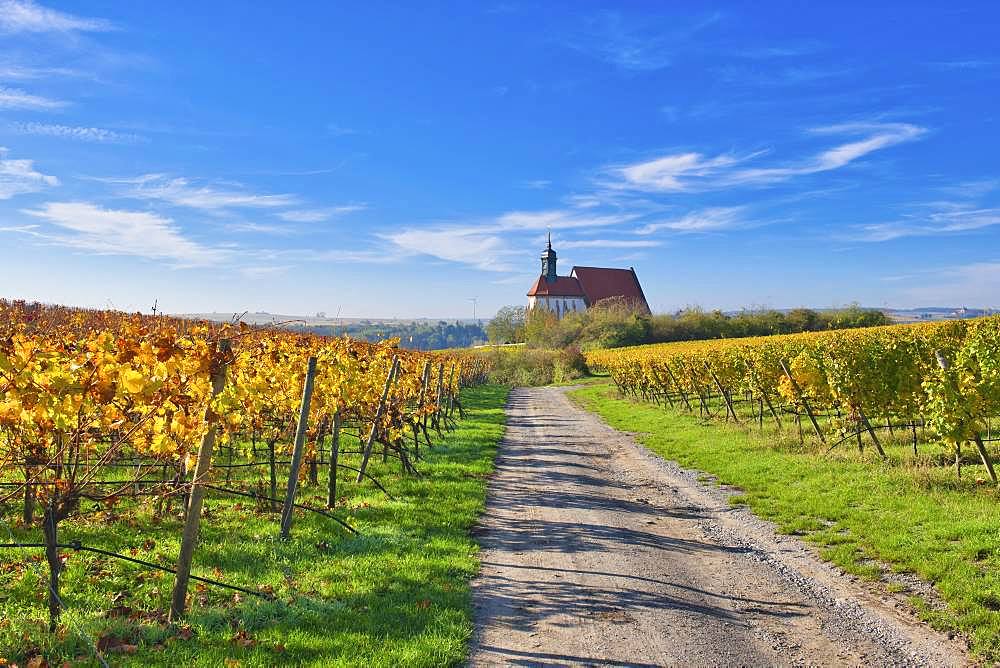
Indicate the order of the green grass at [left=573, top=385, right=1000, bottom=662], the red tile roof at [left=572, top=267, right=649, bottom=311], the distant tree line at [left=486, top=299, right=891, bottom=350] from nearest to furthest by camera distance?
the green grass at [left=573, top=385, right=1000, bottom=662] < the distant tree line at [left=486, top=299, right=891, bottom=350] < the red tile roof at [left=572, top=267, right=649, bottom=311]

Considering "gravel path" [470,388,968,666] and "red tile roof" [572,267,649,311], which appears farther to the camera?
"red tile roof" [572,267,649,311]

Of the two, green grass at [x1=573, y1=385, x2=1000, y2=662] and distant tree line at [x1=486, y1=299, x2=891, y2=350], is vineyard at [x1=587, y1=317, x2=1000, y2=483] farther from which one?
distant tree line at [x1=486, y1=299, x2=891, y2=350]

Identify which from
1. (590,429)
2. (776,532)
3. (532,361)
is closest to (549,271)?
(532,361)

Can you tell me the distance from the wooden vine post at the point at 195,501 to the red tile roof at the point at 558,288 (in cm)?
9466

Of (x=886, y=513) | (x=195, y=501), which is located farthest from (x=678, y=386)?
(x=195, y=501)

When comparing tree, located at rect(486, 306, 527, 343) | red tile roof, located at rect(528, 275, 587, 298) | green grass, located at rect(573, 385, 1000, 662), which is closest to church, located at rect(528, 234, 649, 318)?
red tile roof, located at rect(528, 275, 587, 298)

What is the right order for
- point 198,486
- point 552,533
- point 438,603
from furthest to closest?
point 552,533 < point 438,603 < point 198,486

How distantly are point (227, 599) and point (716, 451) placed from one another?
10799 millimetres

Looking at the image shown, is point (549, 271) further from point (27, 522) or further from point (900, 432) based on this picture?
point (27, 522)

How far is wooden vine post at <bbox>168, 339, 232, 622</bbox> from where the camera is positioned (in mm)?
4828

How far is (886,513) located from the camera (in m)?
7.94

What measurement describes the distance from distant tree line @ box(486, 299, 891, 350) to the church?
102ft

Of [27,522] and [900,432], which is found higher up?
[900,432]

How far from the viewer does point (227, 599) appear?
204 inches
